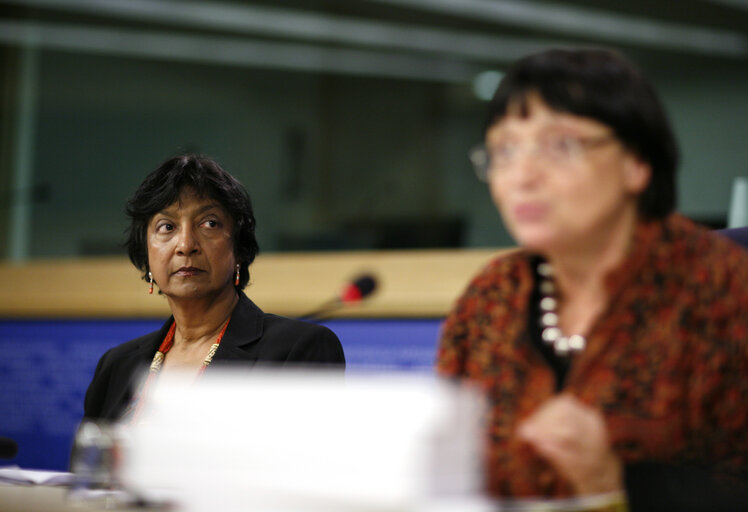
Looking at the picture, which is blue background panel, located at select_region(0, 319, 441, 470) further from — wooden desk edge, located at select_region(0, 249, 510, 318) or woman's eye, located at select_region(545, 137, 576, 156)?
woman's eye, located at select_region(545, 137, 576, 156)

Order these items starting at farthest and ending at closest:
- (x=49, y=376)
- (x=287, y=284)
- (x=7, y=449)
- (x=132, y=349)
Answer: (x=287, y=284)
(x=49, y=376)
(x=132, y=349)
(x=7, y=449)

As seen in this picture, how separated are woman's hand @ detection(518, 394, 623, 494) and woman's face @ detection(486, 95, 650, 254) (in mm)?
190

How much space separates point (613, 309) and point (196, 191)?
108 centimetres

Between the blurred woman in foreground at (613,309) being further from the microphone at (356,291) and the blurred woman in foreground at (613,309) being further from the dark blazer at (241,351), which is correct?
the microphone at (356,291)

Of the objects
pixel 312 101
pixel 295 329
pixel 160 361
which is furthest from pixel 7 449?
pixel 312 101

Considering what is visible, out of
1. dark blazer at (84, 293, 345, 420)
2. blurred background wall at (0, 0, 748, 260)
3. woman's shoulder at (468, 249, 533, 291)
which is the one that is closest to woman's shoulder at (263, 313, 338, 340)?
dark blazer at (84, 293, 345, 420)

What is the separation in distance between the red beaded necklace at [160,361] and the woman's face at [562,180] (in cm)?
97

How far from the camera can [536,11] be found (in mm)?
4281

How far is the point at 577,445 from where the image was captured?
872mm

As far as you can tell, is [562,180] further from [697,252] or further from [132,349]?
[132,349]

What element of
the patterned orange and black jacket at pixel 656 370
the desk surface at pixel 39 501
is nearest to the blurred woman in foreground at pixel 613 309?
the patterned orange and black jacket at pixel 656 370

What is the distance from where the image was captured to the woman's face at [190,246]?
5.98 ft

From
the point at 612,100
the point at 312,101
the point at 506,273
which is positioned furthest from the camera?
the point at 312,101

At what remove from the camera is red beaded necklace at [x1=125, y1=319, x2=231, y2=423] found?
1786mm
